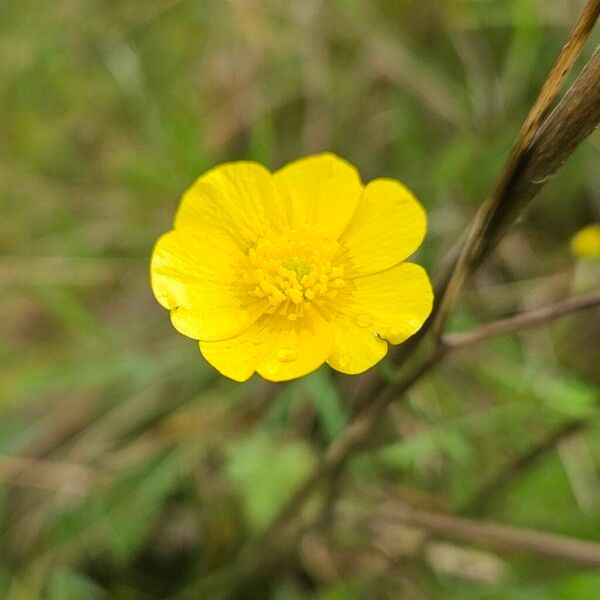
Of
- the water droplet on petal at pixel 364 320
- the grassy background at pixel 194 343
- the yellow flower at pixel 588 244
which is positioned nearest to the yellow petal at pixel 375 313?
the water droplet on petal at pixel 364 320

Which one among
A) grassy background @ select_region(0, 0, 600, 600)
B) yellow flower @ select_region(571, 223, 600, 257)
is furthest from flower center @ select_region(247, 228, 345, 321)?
grassy background @ select_region(0, 0, 600, 600)

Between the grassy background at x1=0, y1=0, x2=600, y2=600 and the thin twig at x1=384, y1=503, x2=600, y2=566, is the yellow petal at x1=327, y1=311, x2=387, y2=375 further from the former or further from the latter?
the grassy background at x1=0, y1=0, x2=600, y2=600

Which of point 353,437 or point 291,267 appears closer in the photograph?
point 291,267

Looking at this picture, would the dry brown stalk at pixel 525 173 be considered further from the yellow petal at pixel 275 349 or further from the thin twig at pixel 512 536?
the thin twig at pixel 512 536

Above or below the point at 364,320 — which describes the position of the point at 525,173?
above

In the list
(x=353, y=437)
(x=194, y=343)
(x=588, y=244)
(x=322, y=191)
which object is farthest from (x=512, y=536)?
(x=194, y=343)

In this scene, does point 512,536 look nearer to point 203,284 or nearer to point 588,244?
point 588,244

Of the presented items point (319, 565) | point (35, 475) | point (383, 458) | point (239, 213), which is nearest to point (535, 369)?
point (383, 458)
